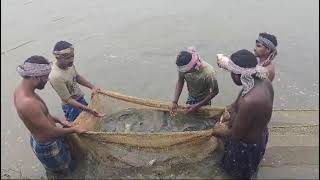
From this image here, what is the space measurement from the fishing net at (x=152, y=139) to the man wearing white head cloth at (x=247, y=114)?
15.2 inches

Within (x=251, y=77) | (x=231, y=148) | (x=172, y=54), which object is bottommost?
(x=172, y=54)

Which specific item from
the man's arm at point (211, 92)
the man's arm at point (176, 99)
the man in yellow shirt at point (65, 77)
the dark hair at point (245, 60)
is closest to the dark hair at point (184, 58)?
the man's arm at point (176, 99)

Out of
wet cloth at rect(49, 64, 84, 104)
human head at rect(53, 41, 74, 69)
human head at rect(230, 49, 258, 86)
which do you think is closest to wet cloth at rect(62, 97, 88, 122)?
wet cloth at rect(49, 64, 84, 104)

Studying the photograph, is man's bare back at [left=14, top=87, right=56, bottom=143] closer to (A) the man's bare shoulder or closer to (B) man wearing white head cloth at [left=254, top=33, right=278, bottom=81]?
(A) the man's bare shoulder

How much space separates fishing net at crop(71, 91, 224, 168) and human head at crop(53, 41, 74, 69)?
0.71 m

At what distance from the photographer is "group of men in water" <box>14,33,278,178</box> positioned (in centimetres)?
416

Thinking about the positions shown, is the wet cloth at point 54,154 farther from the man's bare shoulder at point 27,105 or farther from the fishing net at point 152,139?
the man's bare shoulder at point 27,105

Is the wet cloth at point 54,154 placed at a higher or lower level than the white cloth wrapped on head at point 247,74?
lower

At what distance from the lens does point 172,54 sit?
9.39 meters

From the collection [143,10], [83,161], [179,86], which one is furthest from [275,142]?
[143,10]

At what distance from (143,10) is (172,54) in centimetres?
295

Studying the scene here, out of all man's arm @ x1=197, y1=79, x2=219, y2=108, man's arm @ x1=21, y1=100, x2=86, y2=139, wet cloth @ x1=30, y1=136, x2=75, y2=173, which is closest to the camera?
man's arm @ x1=21, y1=100, x2=86, y2=139

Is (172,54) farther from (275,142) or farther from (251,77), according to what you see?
(251,77)

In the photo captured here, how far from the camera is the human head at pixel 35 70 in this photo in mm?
4387
